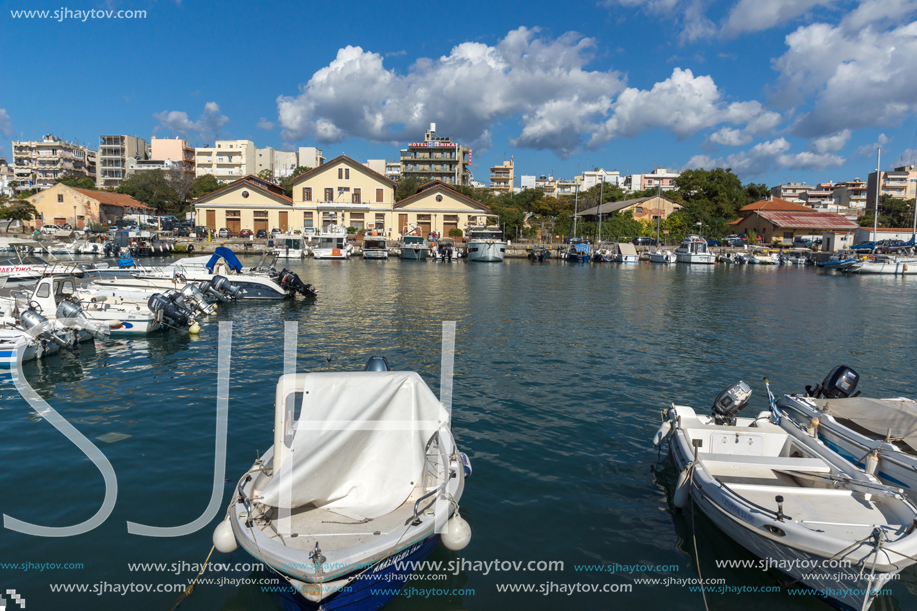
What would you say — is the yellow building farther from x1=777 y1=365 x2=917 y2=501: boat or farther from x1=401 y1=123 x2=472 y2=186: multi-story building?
x1=777 y1=365 x2=917 y2=501: boat

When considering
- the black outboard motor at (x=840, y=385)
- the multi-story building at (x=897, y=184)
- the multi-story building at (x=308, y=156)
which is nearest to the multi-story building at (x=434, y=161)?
the multi-story building at (x=308, y=156)

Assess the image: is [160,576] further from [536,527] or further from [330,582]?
Answer: [536,527]

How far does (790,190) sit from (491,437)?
144m

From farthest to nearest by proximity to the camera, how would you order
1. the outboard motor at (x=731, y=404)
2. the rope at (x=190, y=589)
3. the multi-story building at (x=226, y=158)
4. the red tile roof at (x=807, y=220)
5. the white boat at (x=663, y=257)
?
the multi-story building at (x=226, y=158) < the red tile roof at (x=807, y=220) < the white boat at (x=663, y=257) < the outboard motor at (x=731, y=404) < the rope at (x=190, y=589)

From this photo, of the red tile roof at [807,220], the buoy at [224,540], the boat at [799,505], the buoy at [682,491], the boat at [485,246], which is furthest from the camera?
the red tile roof at [807,220]

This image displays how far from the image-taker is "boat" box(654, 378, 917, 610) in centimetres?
503

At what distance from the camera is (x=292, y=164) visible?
114 meters

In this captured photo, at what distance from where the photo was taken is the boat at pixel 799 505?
5.03 meters

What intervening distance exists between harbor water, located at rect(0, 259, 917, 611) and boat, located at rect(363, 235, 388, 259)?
30339 millimetres

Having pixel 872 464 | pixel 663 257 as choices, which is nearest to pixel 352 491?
pixel 872 464

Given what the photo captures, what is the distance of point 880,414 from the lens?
26.7ft

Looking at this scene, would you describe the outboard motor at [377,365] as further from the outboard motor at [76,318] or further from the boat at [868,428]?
the outboard motor at [76,318]

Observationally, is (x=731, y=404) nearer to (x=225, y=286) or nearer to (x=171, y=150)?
(x=225, y=286)

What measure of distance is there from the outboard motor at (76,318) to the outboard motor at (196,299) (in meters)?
4.51
